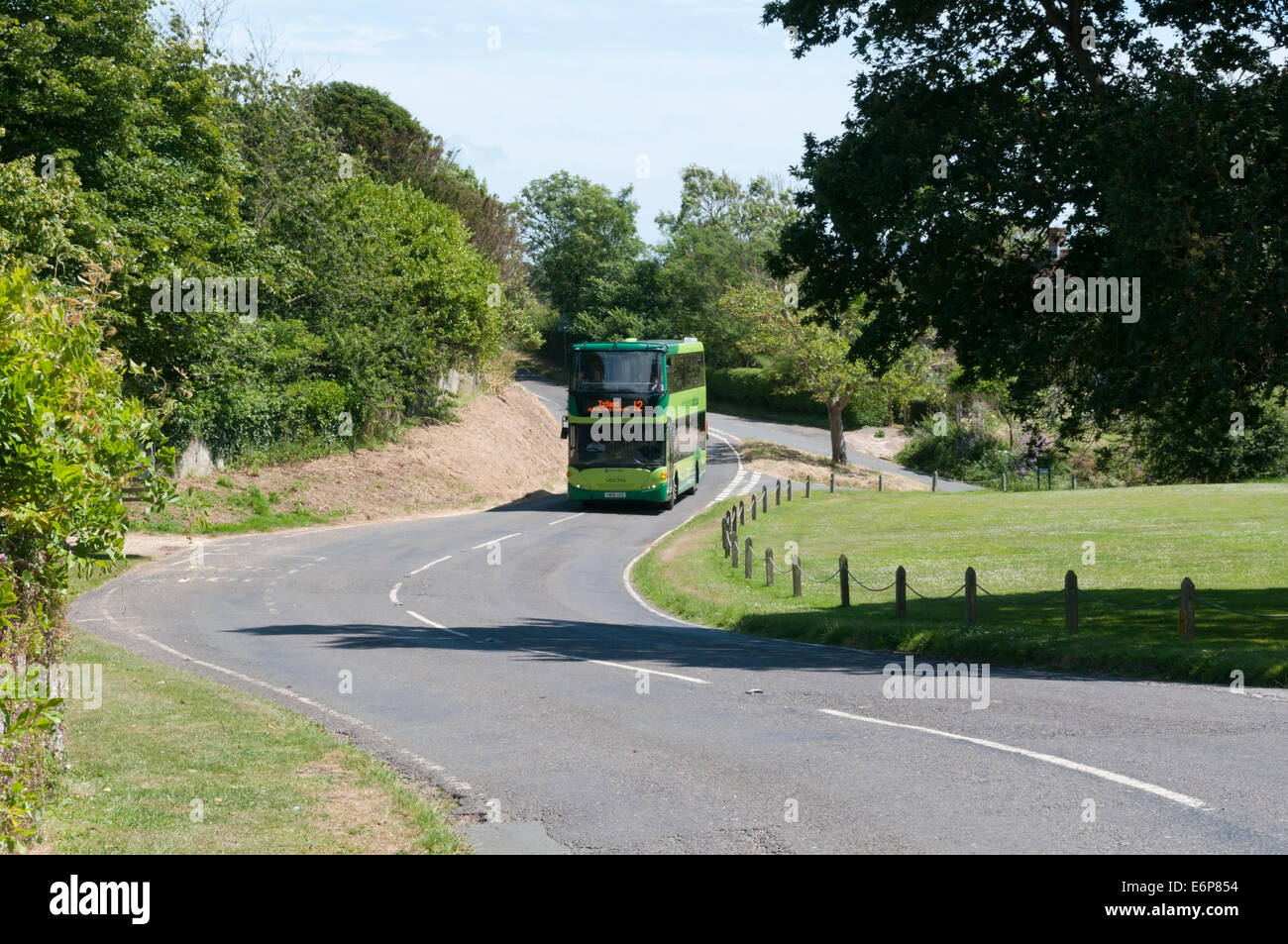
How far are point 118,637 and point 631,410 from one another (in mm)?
23017

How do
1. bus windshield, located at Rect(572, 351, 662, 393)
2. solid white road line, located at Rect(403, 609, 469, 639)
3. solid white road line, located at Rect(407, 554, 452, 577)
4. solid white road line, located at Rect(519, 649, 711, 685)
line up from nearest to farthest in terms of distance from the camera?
1. solid white road line, located at Rect(519, 649, 711, 685)
2. solid white road line, located at Rect(403, 609, 469, 639)
3. solid white road line, located at Rect(407, 554, 452, 577)
4. bus windshield, located at Rect(572, 351, 662, 393)

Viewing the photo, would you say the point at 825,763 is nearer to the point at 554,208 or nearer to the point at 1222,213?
the point at 1222,213

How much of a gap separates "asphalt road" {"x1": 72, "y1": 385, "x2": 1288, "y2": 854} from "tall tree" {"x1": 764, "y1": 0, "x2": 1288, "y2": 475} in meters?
5.02

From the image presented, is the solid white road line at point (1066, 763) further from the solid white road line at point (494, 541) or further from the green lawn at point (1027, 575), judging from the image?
the solid white road line at point (494, 541)

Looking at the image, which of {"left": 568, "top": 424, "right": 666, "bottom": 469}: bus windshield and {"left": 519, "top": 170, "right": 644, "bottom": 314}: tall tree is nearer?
{"left": 568, "top": 424, "right": 666, "bottom": 469}: bus windshield

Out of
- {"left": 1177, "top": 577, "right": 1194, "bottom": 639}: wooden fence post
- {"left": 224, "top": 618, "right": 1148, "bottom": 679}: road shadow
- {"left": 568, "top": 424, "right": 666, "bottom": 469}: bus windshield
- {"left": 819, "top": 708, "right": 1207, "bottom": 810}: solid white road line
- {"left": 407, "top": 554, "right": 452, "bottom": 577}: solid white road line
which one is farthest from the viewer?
{"left": 568, "top": 424, "right": 666, "bottom": 469}: bus windshield

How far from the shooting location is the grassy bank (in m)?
7.48

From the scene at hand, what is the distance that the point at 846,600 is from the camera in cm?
2234

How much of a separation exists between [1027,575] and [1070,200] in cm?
1045

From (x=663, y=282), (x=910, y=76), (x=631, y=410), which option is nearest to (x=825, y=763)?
(x=910, y=76)

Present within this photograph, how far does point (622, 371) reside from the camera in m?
39.6

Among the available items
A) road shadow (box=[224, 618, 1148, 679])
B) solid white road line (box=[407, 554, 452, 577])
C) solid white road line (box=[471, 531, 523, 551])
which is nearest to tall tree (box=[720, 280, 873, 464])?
solid white road line (box=[471, 531, 523, 551])

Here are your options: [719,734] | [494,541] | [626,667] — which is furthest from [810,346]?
[719,734]

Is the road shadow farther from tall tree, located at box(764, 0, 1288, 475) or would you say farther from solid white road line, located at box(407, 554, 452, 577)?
solid white road line, located at box(407, 554, 452, 577)
